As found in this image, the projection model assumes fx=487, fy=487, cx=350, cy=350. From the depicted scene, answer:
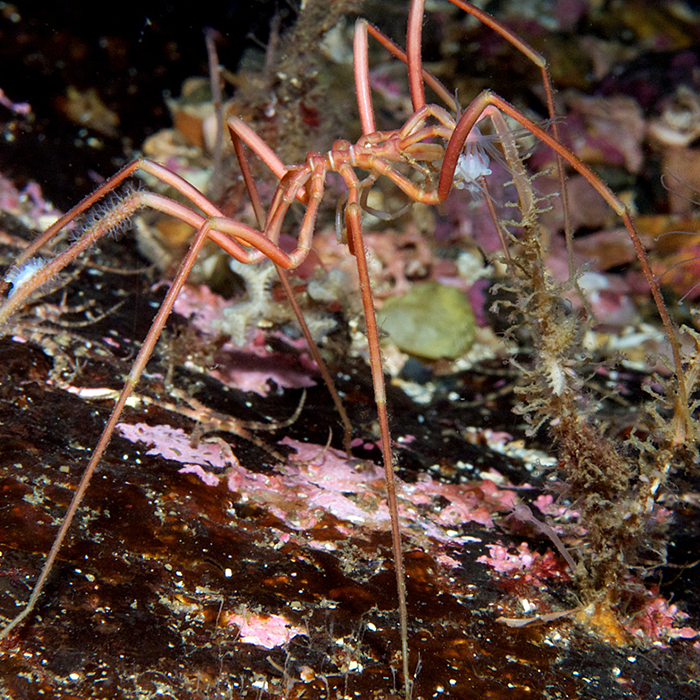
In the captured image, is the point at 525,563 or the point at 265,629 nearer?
the point at 265,629

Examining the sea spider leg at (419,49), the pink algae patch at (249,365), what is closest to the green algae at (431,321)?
the pink algae patch at (249,365)

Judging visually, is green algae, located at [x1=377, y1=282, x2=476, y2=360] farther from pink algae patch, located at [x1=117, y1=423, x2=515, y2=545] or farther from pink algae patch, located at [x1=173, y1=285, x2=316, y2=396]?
pink algae patch, located at [x1=117, y1=423, x2=515, y2=545]

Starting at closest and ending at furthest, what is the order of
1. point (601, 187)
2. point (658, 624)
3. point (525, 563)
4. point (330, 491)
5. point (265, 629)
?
point (265, 629)
point (601, 187)
point (658, 624)
point (525, 563)
point (330, 491)

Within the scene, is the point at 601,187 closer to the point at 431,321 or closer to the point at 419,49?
the point at 419,49

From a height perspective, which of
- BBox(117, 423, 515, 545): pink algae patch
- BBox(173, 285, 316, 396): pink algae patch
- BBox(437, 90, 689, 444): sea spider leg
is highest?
BBox(173, 285, 316, 396): pink algae patch

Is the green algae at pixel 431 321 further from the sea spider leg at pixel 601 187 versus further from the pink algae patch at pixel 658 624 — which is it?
the pink algae patch at pixel 658 624

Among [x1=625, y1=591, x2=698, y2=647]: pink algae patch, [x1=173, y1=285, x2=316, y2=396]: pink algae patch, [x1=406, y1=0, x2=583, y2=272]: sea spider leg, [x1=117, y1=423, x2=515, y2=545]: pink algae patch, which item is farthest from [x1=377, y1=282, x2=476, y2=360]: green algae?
[x1=625, y1=591, x2=698, y2=647]: pink algae patch

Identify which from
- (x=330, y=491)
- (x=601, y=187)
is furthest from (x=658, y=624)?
(x=601, y=187)

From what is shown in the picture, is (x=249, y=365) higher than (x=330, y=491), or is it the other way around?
(x=249, y=365)

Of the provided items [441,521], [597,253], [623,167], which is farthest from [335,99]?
[441,521]
